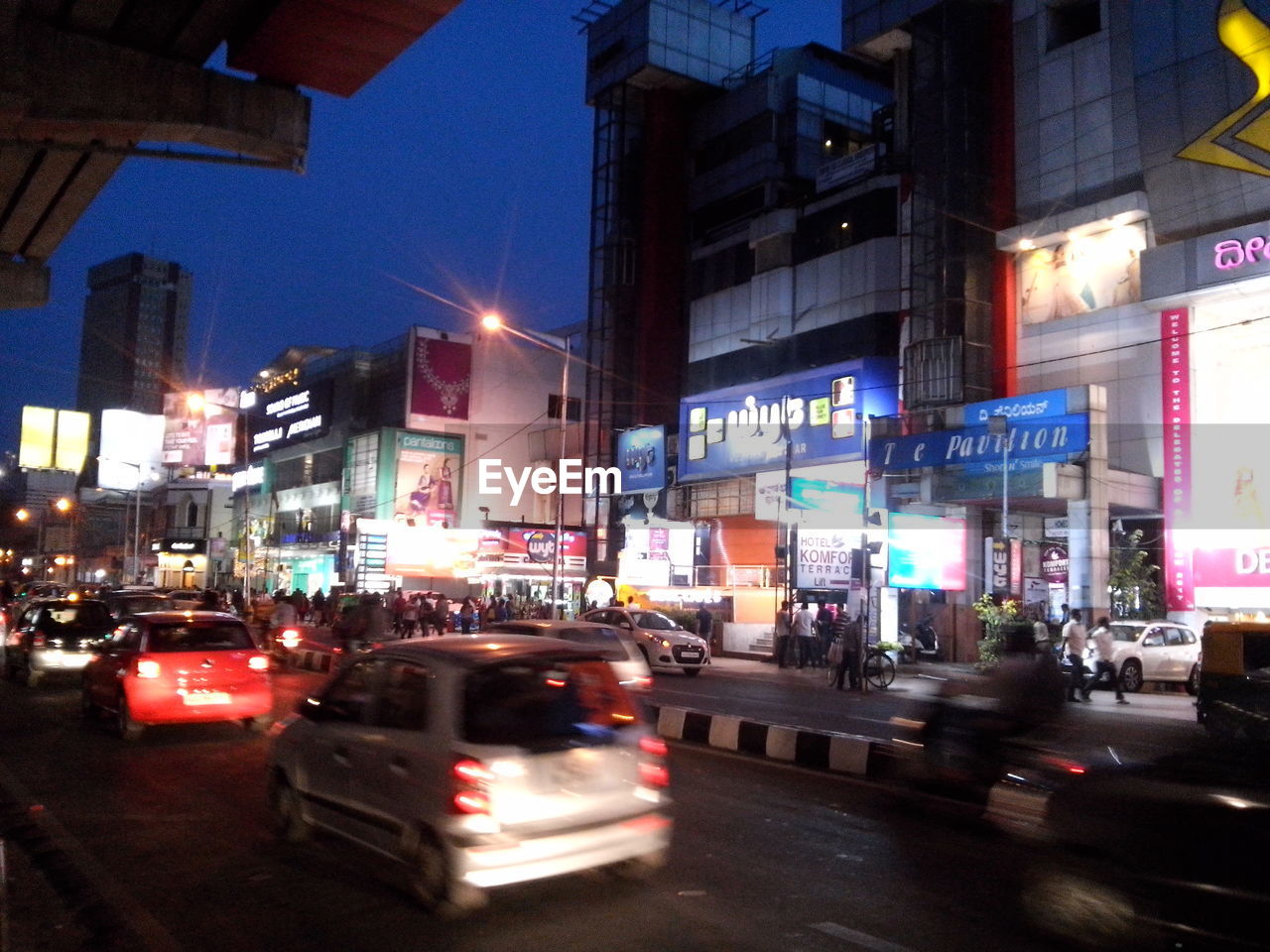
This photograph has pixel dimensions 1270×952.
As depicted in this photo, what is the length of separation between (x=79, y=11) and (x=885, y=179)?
109 ft

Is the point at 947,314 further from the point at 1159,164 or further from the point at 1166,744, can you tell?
the point at 1166,744

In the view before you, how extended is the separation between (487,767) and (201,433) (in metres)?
78.7

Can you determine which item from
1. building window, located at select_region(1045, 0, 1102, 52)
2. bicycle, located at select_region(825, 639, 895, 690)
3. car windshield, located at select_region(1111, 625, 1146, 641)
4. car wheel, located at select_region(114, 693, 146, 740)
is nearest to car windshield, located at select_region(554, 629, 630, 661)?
car wheel, located at select_region(114, 693, 146, 740)

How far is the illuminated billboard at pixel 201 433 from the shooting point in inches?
3059

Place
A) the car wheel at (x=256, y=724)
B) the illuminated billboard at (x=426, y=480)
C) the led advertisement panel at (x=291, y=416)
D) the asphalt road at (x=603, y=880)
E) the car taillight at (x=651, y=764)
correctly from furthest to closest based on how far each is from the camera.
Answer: the led advertisement panel at (x=291, y=416)
the illuminated billboard at (x=426, y=480)
the car wheel at (x=256, y=724)
the car taillight at (x=651, y=764)
the asphalt road at (x=603, y=880)

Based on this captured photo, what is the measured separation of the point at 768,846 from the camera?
8.10 meters

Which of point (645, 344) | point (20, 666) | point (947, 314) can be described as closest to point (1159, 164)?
point (947, 314)

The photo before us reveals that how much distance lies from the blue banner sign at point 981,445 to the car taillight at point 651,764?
23.6m

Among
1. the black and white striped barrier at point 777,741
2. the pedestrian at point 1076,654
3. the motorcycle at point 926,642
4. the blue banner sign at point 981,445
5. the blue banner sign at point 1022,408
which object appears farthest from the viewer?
the motorcycle at point 926,642

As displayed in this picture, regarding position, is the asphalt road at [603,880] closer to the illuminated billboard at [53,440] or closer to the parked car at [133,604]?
the parked car at [133,604]

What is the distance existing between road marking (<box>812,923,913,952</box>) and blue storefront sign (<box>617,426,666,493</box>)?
1497 inches

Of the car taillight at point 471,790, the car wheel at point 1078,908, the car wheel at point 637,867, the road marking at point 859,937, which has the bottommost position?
the road marking at point 859,937

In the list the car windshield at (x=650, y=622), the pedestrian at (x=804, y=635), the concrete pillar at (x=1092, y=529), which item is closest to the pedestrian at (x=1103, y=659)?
the concrete pillar at (x=1092, y=529)

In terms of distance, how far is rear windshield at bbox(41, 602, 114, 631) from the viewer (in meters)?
18.8
